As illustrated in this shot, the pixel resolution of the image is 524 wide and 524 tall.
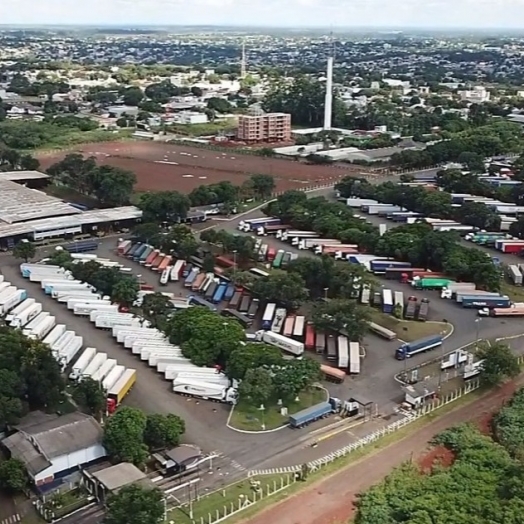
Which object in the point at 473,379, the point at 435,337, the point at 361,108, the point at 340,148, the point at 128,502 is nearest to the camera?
the point at 128,502

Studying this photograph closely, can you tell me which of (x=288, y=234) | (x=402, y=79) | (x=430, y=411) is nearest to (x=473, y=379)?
(x=430, y=411)

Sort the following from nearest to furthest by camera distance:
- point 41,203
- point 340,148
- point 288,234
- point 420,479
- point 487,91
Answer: point 420,479, point 288,234, point 41,203, point 340,148, point 487,91

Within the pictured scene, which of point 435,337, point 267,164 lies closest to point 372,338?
point 435,337

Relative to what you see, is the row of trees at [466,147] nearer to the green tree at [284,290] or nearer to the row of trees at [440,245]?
the row of trees at [440,245]

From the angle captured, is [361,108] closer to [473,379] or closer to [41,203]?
[41,203]

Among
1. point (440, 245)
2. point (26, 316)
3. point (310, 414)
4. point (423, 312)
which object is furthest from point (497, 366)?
point (26, 316)

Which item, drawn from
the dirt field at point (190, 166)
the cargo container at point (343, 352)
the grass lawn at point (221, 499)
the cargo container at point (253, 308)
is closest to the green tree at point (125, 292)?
the cargo container at point (253, 308)

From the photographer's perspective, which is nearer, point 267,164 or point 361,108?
point 267,164

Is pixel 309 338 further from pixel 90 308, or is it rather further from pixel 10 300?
pixel 10 300
